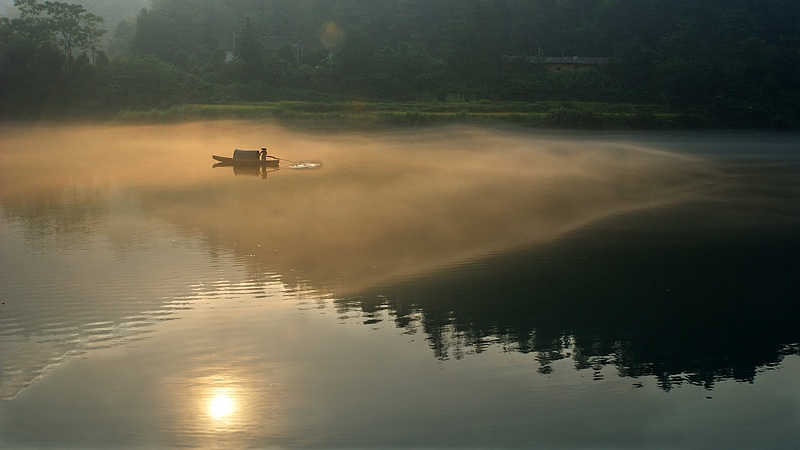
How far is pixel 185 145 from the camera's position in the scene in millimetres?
23812

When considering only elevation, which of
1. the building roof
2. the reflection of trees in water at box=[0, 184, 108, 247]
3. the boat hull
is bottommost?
the reflection of trees in water at box=[0, 184, 108, 247]

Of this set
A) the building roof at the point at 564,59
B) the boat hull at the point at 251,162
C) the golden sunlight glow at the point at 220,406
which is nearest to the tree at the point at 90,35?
the building roof at the point at 564,59

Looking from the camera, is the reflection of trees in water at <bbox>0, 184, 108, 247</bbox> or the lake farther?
the reflection of trees in water at <bbox>0, 184, 108, 247</bbox>

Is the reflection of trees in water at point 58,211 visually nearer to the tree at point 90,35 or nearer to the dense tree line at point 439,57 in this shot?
the dense tree line at point 439,57

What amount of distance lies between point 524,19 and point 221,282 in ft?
135

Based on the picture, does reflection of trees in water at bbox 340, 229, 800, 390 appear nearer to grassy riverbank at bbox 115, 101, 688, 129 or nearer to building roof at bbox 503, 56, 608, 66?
grassy riverbank at bbox 115, 101, 688, 129

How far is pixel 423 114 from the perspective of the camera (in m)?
30.0

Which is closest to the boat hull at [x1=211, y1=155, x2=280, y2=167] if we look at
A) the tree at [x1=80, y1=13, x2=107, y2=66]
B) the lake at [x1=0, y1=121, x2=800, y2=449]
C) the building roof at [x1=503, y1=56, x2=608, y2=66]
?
the lake at [x1=0, y1=121, x2=800, y2=449]

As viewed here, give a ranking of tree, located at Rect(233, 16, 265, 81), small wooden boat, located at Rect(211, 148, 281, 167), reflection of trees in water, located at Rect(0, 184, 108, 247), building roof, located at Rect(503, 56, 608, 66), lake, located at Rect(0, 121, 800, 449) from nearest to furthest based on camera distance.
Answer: lake, located at Rect(0, 121, 800, 449)
reflection of trees in water, located at Rect(0, 184, 108, 247)
small wooden boat, located at Rect(211, 148, 281, 167)
tree, located at Rect(233, 16, 265, 81)
building roof, located at Rect(503, 56, 608, 66)

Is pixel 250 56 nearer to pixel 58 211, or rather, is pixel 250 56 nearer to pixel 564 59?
pixel 564 59

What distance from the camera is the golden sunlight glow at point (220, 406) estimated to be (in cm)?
517

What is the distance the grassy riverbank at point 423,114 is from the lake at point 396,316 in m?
14.5

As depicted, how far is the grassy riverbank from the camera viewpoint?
97.5 feet

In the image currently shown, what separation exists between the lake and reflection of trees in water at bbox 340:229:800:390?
0.03 meters
